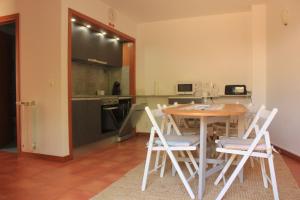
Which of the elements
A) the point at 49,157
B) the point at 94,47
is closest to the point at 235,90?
the point at 94,47

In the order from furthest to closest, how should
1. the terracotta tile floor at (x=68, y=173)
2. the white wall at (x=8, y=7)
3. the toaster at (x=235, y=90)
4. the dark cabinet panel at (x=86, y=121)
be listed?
the toaster at (x=235, y=90) → the white wall at (x=8, y=7) → the dark cabinet panel at (x=86, y=121) → the terracotta tile floor at (x=68, y=173)

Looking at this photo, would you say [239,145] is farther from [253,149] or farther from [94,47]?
[94,47]

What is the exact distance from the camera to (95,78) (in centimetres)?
533

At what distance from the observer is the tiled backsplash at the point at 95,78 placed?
476 centimetres

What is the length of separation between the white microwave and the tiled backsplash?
119cm

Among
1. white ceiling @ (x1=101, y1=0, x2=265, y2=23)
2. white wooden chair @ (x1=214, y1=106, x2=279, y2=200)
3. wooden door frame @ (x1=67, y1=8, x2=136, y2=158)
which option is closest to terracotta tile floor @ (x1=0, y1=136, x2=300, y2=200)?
wooden door frame @ (x1=67, y1=8, x2=136, y2=158)

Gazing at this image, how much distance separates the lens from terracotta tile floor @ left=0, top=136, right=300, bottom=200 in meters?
2.34

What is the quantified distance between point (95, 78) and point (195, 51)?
2243 mm

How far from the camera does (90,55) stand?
437 centimetres

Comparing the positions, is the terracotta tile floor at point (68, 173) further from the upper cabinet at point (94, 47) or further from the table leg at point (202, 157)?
the upper cabinet at point (94, 47)

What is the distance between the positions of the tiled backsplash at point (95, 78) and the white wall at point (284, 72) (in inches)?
117

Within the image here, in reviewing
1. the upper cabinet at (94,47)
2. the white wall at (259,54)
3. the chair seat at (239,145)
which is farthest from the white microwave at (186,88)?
the chair seat at (239,145)

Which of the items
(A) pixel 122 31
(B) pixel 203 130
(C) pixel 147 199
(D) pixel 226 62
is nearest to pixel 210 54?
(D) pixel 226 62

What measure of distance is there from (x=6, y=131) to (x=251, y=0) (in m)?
4.97
